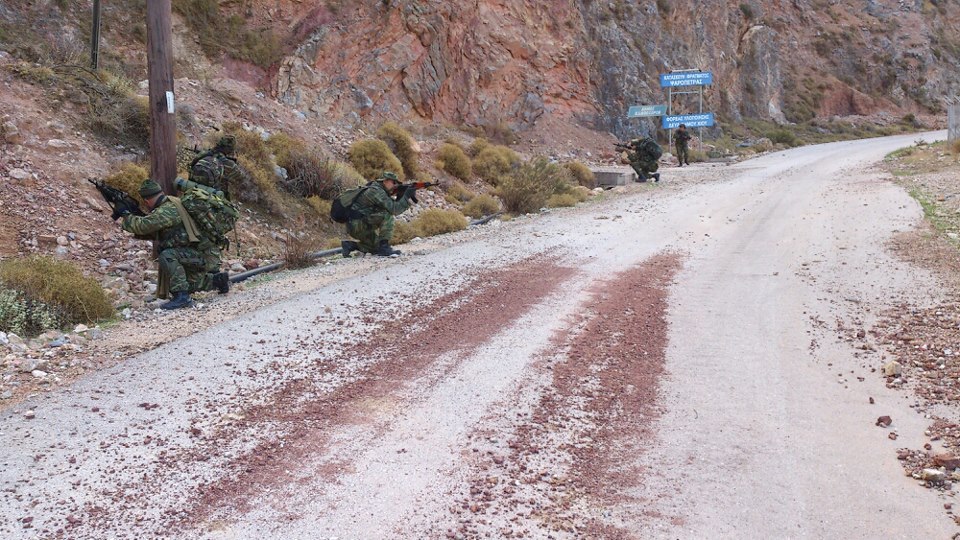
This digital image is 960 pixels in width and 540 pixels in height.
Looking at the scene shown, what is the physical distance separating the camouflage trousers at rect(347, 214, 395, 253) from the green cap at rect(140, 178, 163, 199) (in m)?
3.56

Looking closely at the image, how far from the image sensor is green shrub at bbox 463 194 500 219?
55.6 feet

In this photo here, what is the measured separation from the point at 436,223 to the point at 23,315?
830 cm

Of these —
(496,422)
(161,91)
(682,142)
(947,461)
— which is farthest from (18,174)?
(682,142)

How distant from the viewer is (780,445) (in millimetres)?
4887

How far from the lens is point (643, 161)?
22.5m

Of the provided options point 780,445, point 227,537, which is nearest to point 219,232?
point 227,537

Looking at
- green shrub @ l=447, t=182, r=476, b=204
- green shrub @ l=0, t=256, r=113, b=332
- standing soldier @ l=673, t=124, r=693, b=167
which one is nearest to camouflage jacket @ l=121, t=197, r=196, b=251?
green shrub @ l=0, t=256, r=113, b=332

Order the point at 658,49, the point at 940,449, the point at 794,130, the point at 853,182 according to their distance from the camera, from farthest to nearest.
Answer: the point at 794,130
the point at 658,49
the point at 853,182
the point at 940,449

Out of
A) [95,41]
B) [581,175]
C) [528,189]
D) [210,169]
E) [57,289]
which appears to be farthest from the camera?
[581,175]

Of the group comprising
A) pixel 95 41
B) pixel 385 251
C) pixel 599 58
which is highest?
pixel 599 58

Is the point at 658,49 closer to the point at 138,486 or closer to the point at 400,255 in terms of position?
the point at 400,255

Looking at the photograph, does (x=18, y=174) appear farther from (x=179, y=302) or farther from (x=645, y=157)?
(x=645, y=157)

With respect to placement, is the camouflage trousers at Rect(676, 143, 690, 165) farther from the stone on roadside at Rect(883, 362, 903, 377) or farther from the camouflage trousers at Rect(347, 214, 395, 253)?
the stone on roadside at Rect(883, 362, 903, 377)

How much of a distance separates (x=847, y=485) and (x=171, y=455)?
3.73 metres
